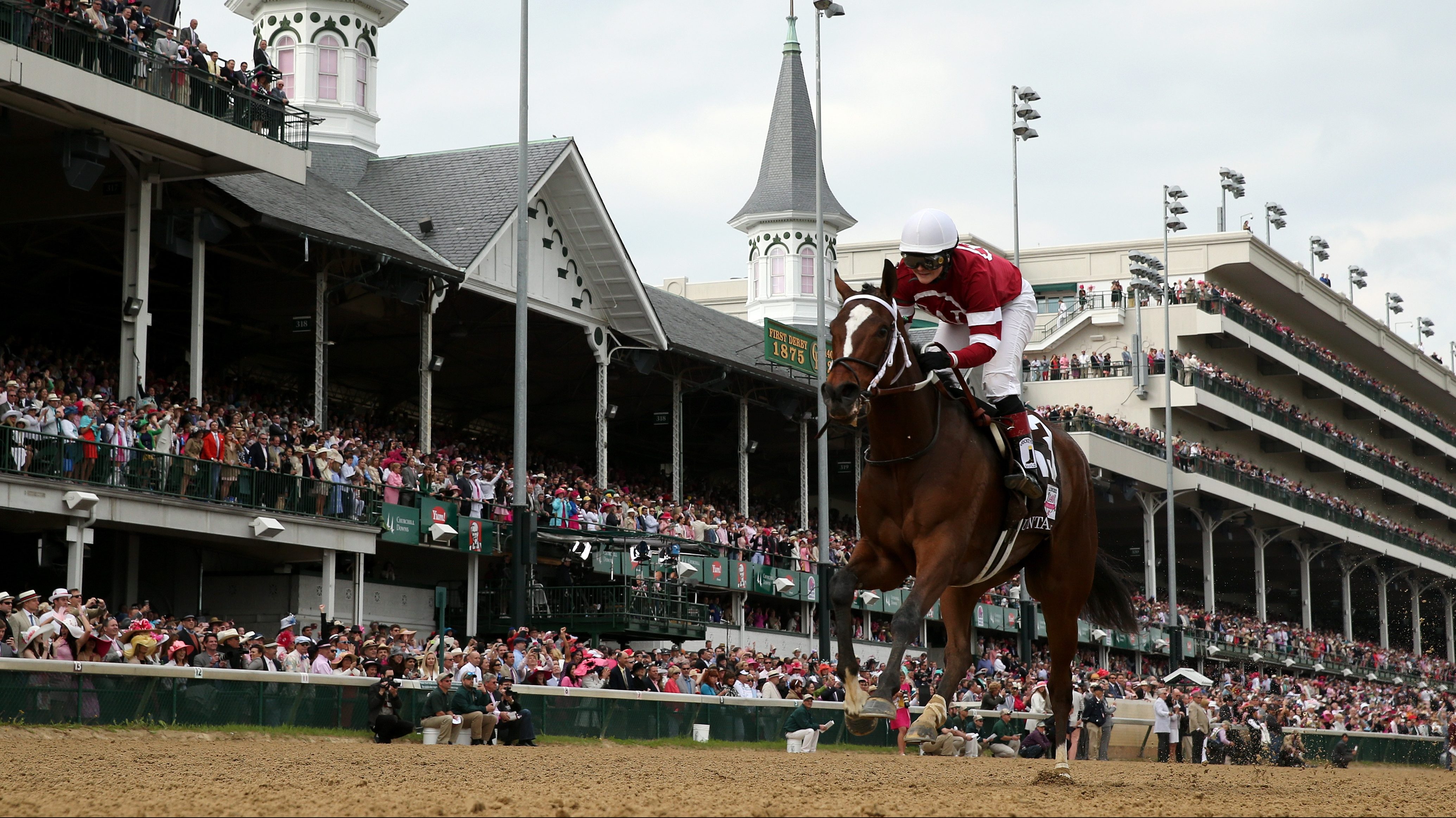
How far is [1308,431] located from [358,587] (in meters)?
51.3

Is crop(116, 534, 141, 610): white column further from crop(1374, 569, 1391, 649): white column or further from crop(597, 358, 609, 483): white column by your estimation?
crop(1374, 569, 1391, 649): white column

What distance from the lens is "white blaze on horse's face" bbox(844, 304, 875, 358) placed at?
28.7 ft

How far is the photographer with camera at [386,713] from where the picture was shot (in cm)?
1736

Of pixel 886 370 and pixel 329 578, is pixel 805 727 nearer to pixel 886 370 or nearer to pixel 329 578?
pixel 329 578

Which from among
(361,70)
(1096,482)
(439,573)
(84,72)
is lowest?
(439,573)

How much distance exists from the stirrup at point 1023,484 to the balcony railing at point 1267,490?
130ft

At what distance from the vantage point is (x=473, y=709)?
18.3 m

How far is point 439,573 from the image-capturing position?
31000 mm

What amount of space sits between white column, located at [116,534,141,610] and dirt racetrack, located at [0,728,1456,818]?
29.2ft

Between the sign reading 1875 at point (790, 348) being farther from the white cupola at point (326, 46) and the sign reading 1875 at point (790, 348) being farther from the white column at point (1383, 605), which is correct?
the white column at point (1383, 605)

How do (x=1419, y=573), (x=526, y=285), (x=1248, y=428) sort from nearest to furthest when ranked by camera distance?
(x=526, y=285), (x=1248, y=428), (x=1419, y=573)

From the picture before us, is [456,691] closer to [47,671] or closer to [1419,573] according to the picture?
[47,671]

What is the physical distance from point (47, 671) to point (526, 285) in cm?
1241

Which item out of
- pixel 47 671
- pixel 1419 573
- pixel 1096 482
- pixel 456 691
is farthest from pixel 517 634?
pixel 1419 573
